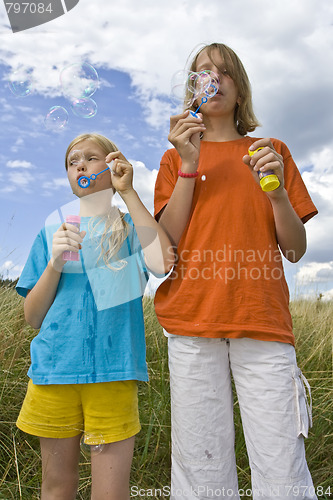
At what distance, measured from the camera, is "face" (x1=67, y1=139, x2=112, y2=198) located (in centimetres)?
184

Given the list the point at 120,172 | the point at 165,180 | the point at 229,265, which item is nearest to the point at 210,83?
the point at 165,180

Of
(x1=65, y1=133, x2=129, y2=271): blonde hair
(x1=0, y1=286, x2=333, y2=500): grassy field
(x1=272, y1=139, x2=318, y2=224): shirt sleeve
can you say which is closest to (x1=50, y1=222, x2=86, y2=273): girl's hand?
(x1=65, y1=133, x2=129, y2=271): blonde hair

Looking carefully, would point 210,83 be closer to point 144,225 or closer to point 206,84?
point 206,84

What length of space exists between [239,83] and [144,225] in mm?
820

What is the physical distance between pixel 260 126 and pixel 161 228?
0.78m

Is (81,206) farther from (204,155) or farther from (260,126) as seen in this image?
(260,126)

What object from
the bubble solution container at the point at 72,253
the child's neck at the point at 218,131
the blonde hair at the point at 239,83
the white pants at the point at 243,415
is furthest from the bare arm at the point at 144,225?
the blonde hair at the point at 239,83

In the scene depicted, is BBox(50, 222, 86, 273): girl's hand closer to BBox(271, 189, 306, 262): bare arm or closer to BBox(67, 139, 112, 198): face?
BBox(67, 139, 112, 198): face

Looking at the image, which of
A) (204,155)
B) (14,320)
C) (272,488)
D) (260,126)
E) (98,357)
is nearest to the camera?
(272,488)

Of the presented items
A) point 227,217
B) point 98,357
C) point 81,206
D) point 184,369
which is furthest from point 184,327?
point 81,206

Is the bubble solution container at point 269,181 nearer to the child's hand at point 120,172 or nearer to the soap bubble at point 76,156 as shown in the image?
the child's hand at point 120,172

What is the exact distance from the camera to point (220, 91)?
73.5 inches

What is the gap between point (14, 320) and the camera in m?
3.37

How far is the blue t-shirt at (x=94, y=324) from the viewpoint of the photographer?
5.29ft
